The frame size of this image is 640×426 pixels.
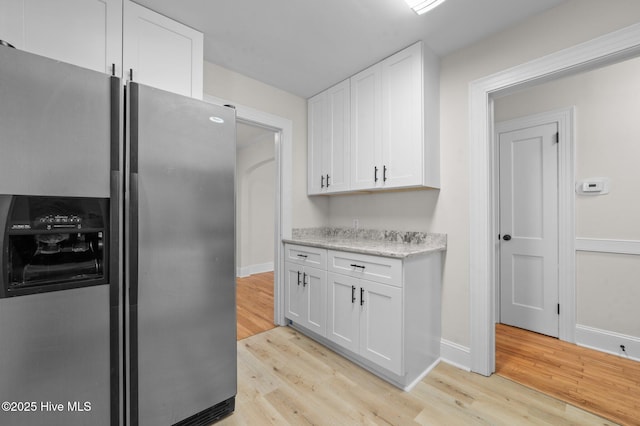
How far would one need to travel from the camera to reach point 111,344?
124cm

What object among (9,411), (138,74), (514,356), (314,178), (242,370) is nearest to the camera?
(9,411)

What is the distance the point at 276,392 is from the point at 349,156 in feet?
6.76

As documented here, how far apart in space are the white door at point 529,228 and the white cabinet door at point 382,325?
73.0 inches

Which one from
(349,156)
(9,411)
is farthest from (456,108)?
(9,411)

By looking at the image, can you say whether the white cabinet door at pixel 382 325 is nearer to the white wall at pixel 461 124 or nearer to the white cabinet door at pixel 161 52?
the white wall at pixel 461 124

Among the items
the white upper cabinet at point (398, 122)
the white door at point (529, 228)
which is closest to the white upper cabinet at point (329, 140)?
the white upper cabinet at point (398, 122)

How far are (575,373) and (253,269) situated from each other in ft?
15.5

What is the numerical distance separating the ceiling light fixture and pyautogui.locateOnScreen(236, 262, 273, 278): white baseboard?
15.5ft

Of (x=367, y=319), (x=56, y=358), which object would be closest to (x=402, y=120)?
(x=367, y=319)

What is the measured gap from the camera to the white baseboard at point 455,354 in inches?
82.4

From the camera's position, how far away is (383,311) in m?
1.93

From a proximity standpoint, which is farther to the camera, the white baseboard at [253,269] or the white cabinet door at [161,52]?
the white baseboard at [253,269]

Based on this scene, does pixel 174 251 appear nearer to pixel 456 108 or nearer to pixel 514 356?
pixel 456 108

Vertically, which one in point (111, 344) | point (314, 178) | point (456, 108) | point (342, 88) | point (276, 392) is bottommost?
point (276, 392)
